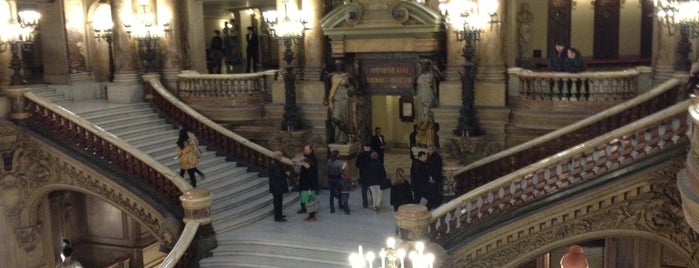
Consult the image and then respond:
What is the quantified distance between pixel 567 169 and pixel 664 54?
3.74 meters

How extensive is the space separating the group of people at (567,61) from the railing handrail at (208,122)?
5559 mm

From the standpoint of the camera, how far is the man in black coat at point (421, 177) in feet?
37.1

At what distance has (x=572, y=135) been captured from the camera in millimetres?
11828

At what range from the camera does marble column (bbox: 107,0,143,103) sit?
1655cm

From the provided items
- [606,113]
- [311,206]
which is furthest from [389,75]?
[606,113]

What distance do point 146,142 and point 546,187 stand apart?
858 cm

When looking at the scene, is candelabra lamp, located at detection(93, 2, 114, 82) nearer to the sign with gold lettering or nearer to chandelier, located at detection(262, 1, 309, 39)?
chandelier, located at detection(262, 1, 309, 39)

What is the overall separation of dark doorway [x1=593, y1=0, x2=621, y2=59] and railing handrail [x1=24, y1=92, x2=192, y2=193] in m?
10.9

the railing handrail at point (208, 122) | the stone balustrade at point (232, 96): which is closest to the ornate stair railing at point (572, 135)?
the railing handrail at point (208, 122)

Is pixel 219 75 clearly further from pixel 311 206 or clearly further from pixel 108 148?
pixel 311 206

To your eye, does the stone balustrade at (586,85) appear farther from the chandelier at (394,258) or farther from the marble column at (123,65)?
the marble column at (123,65)

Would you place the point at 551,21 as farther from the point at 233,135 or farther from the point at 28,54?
the point at 28,54

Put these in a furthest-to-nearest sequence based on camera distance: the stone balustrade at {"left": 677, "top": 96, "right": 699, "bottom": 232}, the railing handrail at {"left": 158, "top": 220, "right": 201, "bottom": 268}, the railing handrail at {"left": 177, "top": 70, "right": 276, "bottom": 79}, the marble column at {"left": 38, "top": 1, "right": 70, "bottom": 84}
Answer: the marble column at {"left": 38, "top": 1, "right": 70, "bottom": 84}, the railing handrail at {"left": 177, "top": 70, "right": 276, "bottom": 79}, the railing handrail at {"left": 158, "top": 220, "right": 201, "bottom": 268}, the stone balustrade at {"left": 677, "top": 96, "right": 699, "bottom": 232}

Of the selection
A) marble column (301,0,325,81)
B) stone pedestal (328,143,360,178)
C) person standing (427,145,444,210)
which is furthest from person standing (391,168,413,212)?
marble column (301,0,325,81)
